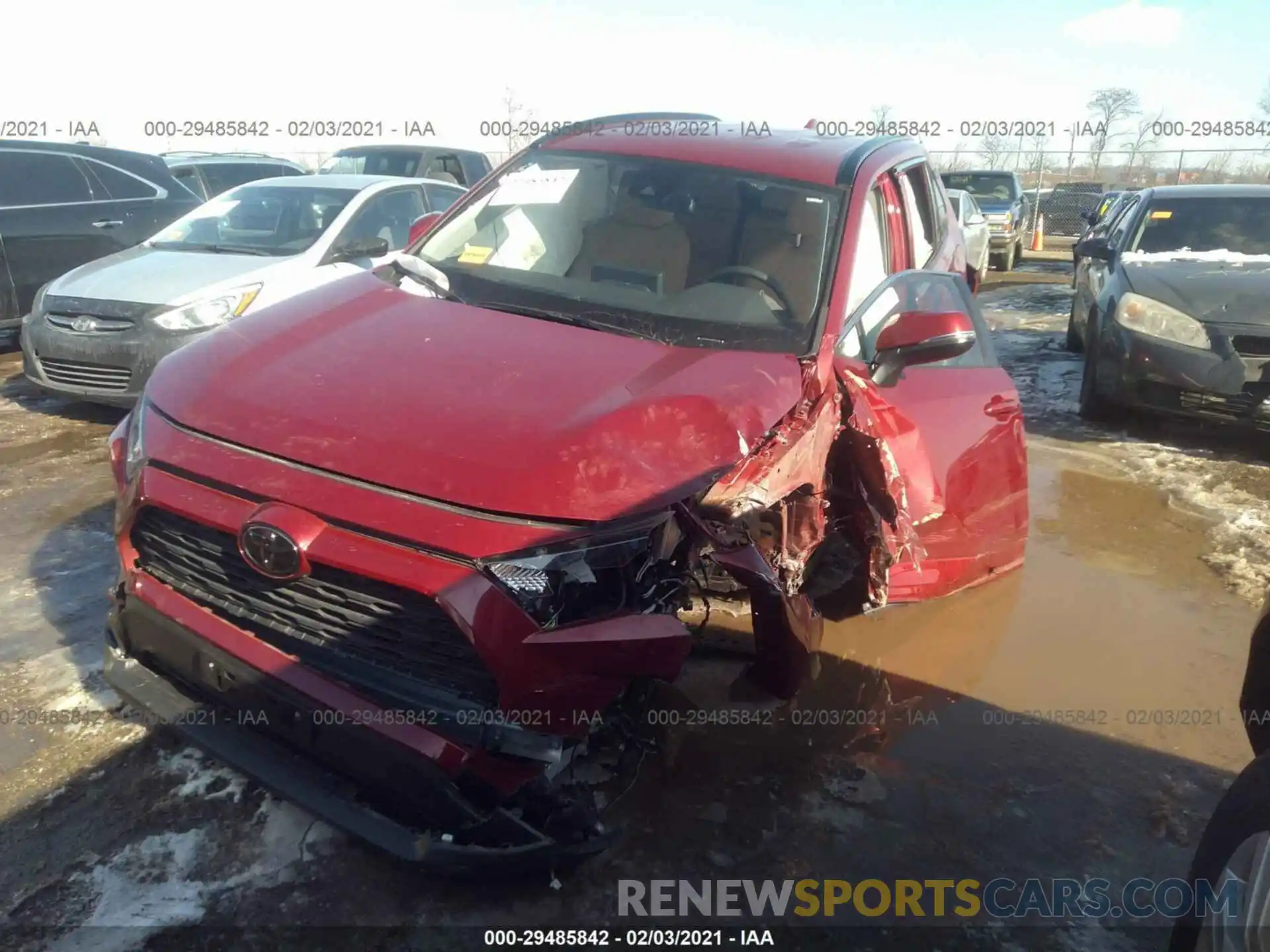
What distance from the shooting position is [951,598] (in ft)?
13.8

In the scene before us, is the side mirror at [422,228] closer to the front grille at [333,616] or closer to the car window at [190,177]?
→ the front grille at [333,616]

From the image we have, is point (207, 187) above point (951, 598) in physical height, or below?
above

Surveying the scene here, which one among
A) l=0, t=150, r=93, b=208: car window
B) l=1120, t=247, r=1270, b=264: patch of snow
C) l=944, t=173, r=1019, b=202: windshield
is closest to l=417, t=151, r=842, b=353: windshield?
l=1120, t=247, r=1270, b=264: patch of snow

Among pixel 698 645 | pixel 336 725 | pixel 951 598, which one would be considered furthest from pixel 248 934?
pixel 951 598

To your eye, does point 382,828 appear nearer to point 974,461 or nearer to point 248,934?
point 248,934

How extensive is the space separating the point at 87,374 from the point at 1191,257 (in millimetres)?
7471

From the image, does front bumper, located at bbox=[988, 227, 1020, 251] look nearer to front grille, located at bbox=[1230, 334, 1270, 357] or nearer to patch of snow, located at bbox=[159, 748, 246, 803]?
front grille, located at bbox=[1230, 334, 1270, 357]

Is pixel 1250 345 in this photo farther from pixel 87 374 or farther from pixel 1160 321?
pixel 87 374

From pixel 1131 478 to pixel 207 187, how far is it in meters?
10.9

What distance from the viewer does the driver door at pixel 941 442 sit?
326cm

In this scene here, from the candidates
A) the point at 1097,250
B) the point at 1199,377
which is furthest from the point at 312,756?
the point at 1097,250

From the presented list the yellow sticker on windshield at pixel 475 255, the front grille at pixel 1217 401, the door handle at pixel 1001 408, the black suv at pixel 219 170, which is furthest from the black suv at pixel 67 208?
the front grille at pixel 1217 401

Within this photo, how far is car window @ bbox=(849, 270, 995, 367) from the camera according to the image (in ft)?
11.4

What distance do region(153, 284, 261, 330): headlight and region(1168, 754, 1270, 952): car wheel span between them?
5540 mm
